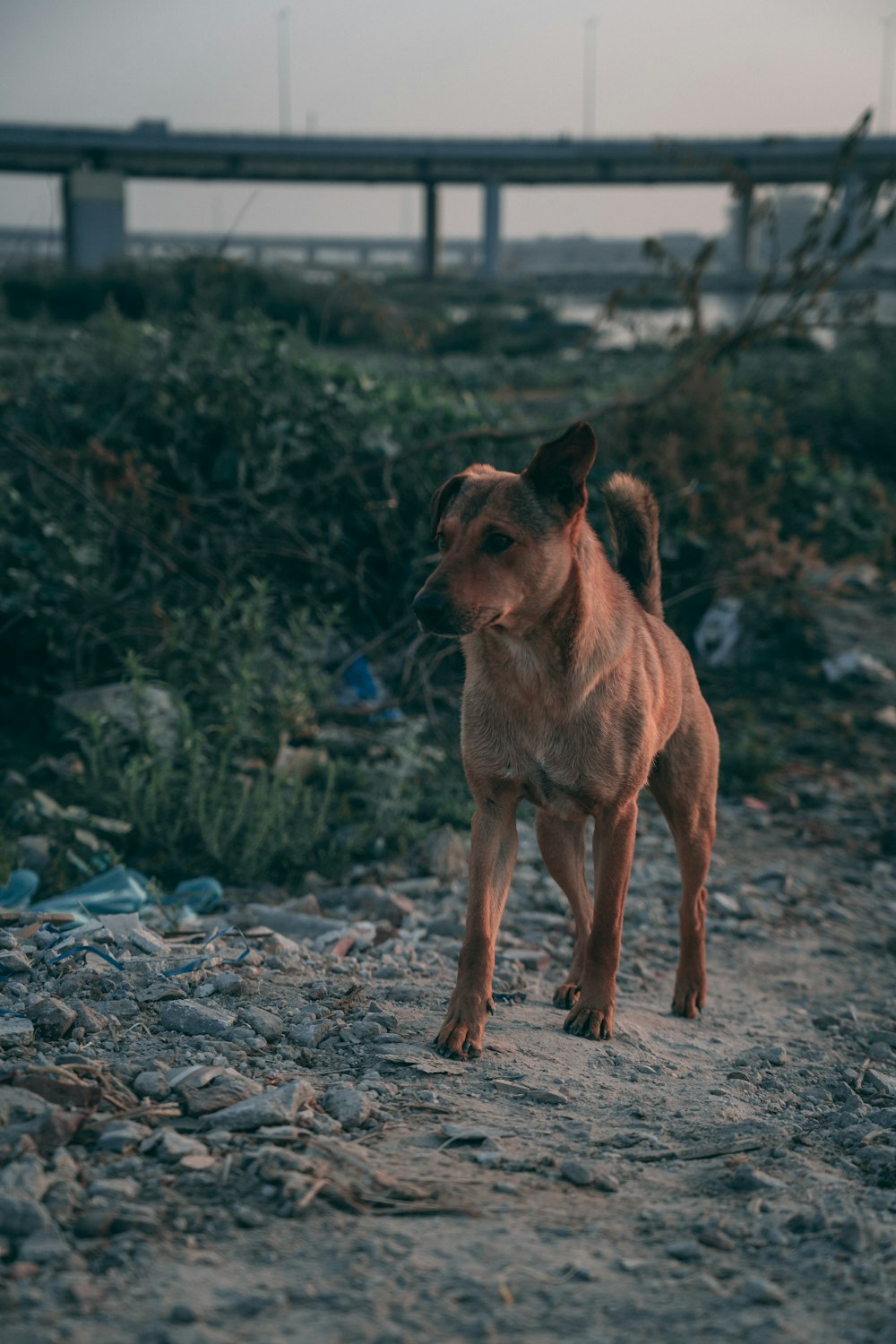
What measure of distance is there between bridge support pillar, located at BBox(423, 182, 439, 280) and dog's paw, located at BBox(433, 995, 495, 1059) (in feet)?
170

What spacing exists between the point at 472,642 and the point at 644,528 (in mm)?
1218

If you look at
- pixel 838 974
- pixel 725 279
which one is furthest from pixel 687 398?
pixel 725 279

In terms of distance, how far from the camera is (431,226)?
5331 centimetres

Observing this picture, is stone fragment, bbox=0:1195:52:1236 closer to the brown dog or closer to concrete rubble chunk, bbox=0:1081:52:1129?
concrete rubble chunk, bbox=0:1081:52:1129

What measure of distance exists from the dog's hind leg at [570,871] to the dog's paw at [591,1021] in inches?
15.5

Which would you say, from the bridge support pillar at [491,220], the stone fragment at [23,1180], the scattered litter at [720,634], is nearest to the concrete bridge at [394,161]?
the bridge support pillar at [491,220]

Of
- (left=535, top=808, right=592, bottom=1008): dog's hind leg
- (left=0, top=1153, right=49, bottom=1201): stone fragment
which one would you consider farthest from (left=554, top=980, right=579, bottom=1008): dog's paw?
(left=0, top=1153, right=49, bottom=1201): stone fragment

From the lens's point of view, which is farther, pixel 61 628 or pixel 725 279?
pixel 725 279

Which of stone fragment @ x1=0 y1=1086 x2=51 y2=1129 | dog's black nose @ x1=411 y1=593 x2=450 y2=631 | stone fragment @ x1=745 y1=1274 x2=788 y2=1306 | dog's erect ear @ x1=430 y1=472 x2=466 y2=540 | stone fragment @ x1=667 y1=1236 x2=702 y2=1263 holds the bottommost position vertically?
stone fragment @ x1=667 y1=1236 x2=702 y2=1263

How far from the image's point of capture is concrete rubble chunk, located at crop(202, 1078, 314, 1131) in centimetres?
284

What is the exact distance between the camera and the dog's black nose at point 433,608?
3.22 m

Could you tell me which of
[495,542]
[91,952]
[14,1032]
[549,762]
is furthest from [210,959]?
[495,542]

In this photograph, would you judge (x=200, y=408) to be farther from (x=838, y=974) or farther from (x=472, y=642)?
(x=838, y=974)

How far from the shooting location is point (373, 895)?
523 cm
